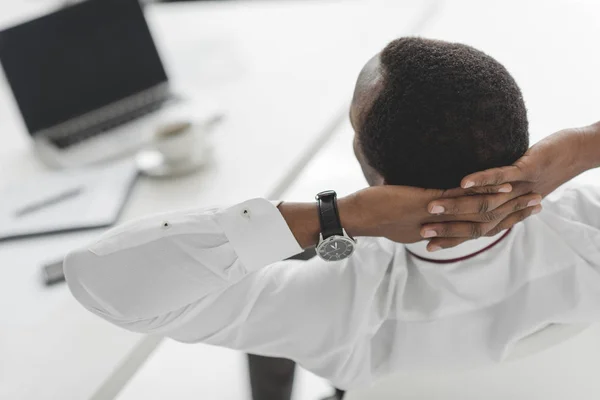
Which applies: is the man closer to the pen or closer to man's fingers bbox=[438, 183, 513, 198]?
man's fingers bbox=[438, 183, 513, 198]

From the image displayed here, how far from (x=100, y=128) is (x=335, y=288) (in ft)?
2.72

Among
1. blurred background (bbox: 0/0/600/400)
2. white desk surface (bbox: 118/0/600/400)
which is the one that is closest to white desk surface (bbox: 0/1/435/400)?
blurred background (bbox: 0/0/600/400)

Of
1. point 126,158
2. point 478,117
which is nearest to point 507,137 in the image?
point 478,117

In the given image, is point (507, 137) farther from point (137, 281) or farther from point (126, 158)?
point (126, 158)

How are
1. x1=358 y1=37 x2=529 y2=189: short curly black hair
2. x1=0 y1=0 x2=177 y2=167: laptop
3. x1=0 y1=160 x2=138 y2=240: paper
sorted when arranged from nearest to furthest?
x1=358 y1=37 x2=529 y2=189: short curly black hair → x1=0 y1=160 x2=138 y2=240: paper → x1=0 y1=0 x2=177 y2=167: laptop

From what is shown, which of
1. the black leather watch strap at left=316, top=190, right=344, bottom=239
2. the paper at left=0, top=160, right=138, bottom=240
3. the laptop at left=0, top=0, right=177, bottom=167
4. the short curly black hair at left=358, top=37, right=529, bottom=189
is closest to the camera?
the short curly black hair at left=358, top=37, right=529, bottom=189

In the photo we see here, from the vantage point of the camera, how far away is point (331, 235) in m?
0.74

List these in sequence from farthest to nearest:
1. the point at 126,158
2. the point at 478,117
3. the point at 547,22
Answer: the point at 547,22
the point at 126,158
the point at 478,117

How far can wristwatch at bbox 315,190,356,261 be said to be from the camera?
2.43 feet

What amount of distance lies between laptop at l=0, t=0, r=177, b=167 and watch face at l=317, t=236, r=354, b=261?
2.29 ft

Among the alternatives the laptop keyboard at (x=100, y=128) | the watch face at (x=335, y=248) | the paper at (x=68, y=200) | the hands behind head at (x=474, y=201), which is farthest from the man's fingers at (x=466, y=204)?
the laptop keyboard at (x=100, y=128)

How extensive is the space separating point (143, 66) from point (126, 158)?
0.30 meters

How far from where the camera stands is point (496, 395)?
84cm

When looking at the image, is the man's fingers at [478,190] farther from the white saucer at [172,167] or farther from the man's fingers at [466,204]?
the white saucer at [172,167]
